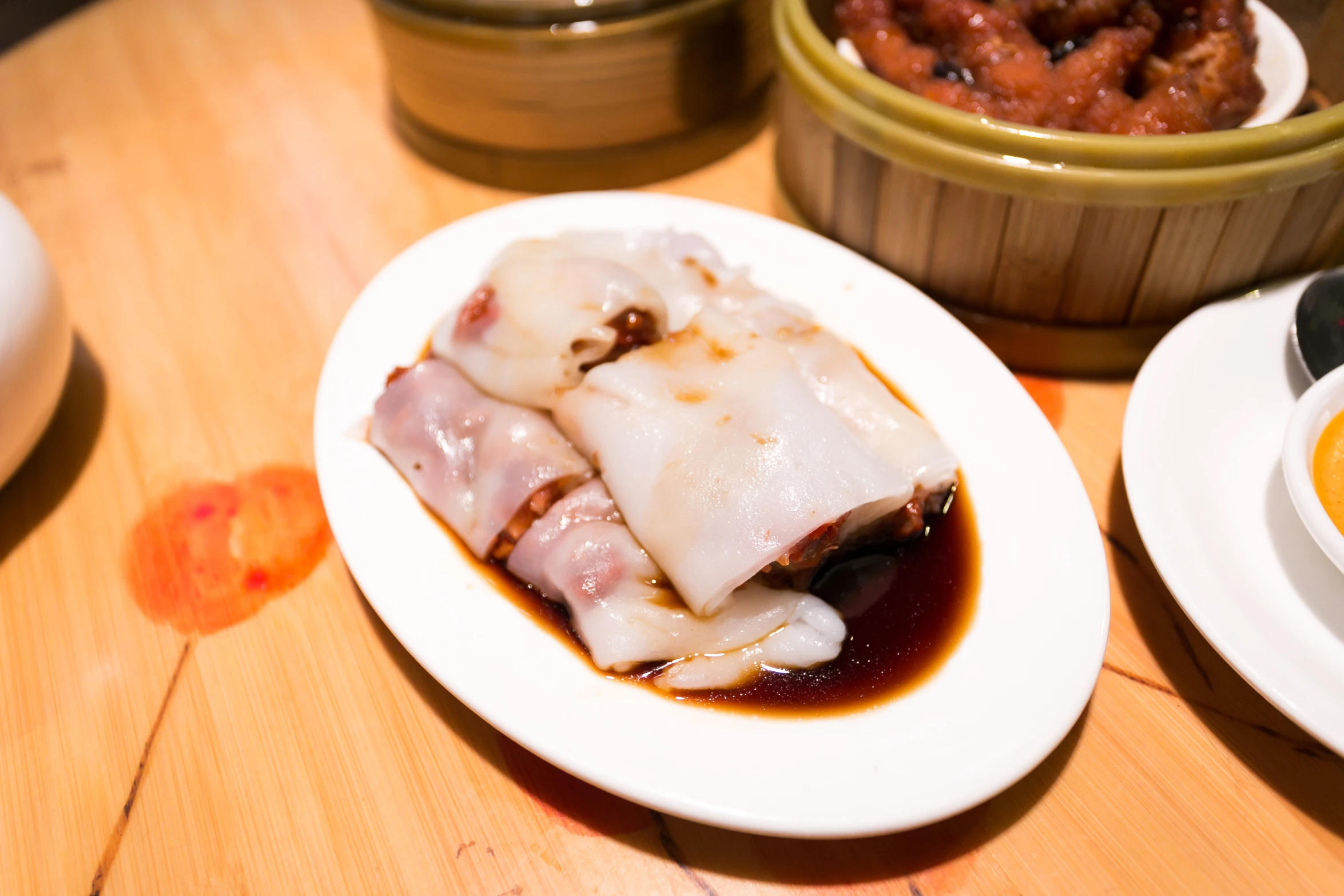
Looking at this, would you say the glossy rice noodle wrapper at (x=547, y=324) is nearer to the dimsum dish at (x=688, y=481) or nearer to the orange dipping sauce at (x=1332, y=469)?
the dimsum dish at (x=688, y=481)

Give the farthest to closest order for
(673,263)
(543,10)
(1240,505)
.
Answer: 1. (543,10)
2. (673,263)
3. (1240,505)

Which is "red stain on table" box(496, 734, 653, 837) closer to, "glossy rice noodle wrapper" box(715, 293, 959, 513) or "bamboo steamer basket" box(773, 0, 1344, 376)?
"glossy rice noodle wrapper" box(715, 293, 959, 513)

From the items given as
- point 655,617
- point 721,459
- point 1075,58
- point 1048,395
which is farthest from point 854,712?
point 1075,58

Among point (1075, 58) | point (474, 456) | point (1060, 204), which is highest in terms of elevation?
point (1075, 58)

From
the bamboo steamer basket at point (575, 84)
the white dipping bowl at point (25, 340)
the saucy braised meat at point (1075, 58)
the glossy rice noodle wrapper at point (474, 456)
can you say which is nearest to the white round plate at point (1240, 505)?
the saucy braised meat at point (1075, 58)

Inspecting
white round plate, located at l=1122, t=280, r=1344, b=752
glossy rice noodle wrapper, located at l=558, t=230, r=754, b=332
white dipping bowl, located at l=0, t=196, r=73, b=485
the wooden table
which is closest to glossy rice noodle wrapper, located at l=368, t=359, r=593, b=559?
the wooden table

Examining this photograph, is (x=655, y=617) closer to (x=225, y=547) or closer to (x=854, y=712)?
(x=854, y=712)

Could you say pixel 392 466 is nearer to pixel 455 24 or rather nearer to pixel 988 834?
pixel 988 834
